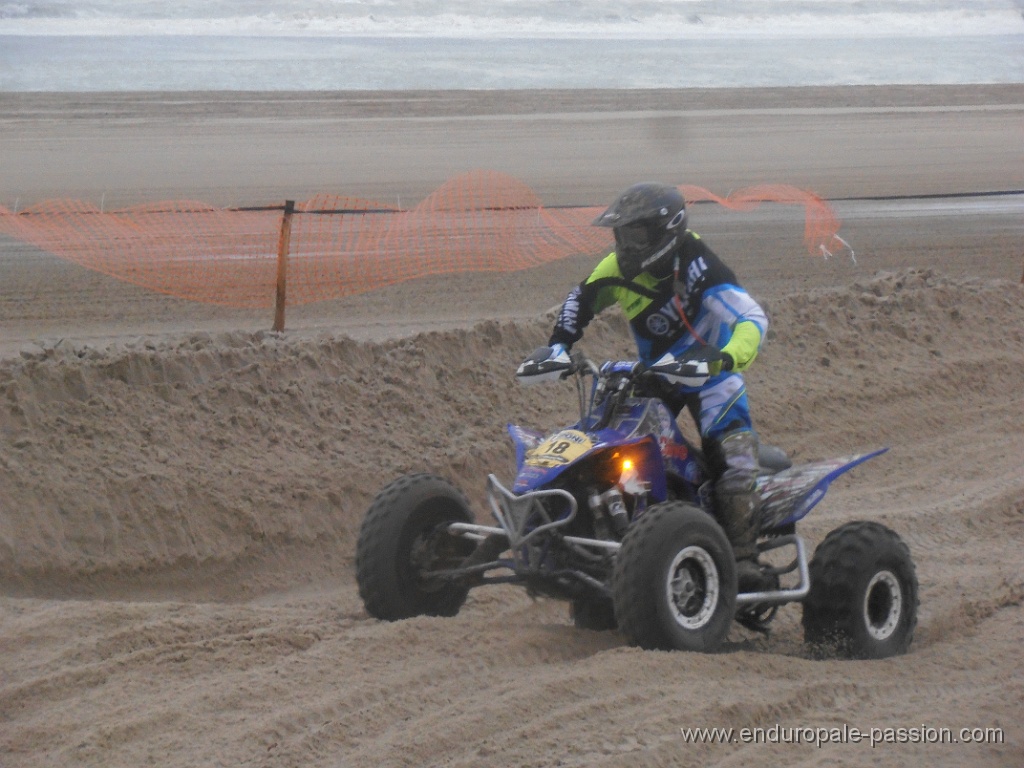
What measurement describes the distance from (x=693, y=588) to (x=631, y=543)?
0.41 meters

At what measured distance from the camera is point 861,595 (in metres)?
5.39

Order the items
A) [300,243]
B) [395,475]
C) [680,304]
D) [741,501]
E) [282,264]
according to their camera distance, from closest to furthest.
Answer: [741,501] < [680,304] < [395,475] < [282,264] < [300,243]

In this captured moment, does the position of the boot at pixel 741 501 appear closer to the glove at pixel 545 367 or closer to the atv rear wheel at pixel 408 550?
the glove at pixel 545 367

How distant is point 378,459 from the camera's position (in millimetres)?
7816

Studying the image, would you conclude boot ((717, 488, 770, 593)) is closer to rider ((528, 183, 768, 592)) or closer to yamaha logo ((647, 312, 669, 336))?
rider ((528, 183, 768, 592))

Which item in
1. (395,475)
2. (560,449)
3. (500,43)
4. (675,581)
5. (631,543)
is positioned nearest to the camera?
(631,543)

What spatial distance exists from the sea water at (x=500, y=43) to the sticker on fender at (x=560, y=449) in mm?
24002

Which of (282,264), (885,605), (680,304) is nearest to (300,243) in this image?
(282,264)

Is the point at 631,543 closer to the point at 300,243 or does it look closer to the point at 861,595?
the point at 861,595

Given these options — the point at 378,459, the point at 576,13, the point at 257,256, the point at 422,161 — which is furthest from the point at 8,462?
the point at 576,13

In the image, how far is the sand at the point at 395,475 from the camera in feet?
14.5

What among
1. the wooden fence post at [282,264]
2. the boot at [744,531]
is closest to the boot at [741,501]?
the boot at [744,531]

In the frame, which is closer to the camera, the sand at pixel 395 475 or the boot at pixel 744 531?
the sand at pixel 395 475

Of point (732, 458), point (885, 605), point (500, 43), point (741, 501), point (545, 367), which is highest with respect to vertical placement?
point (500, 43)
